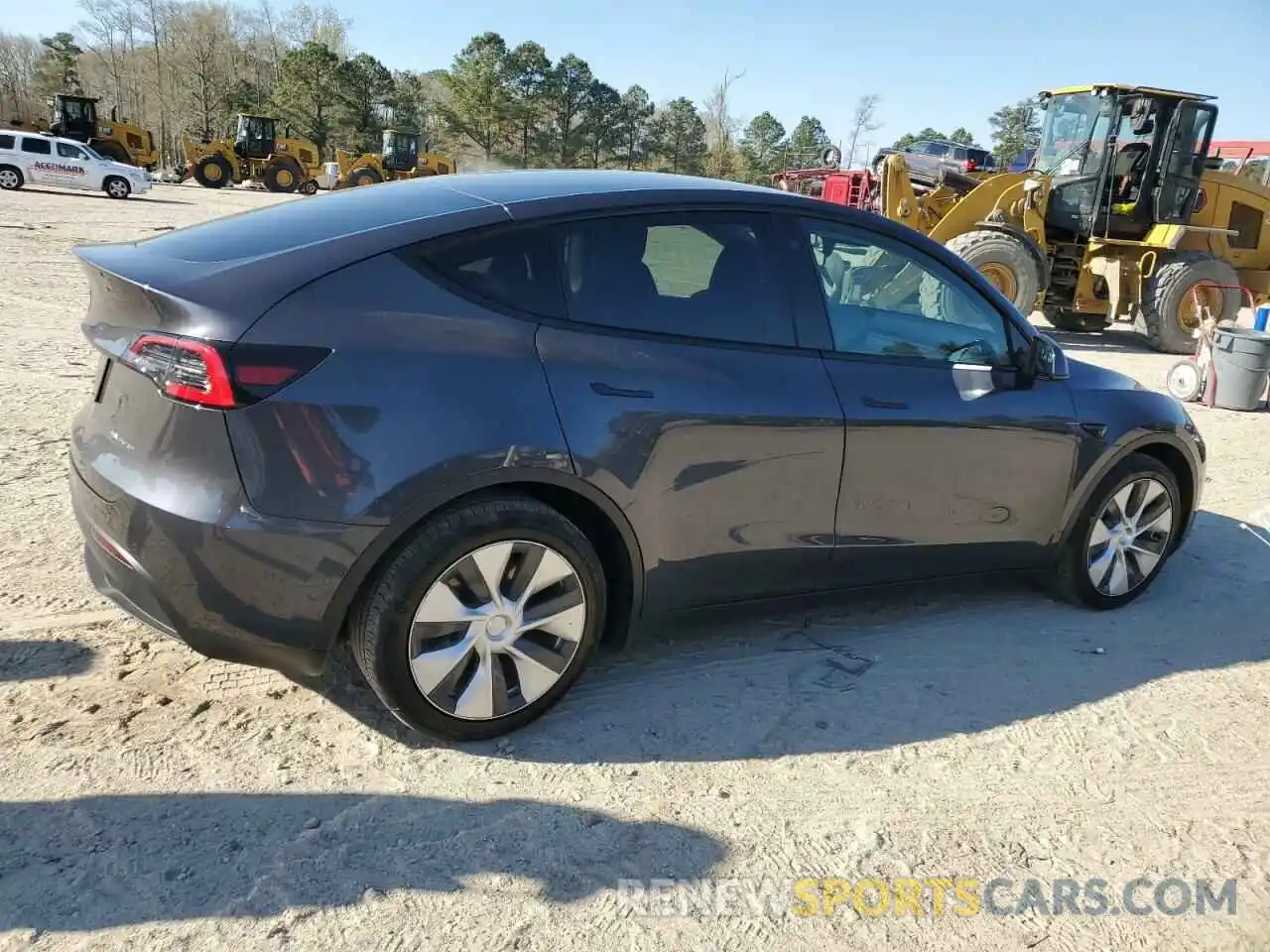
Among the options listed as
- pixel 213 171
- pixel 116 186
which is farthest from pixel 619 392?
pixel 213 171

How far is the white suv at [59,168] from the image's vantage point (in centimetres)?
2782

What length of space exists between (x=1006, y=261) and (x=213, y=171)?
38.1 metres

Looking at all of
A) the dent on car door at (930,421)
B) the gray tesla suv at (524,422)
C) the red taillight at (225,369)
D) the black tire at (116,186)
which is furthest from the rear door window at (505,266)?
the black tire at (116,186)

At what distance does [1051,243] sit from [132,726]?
40.8 feet

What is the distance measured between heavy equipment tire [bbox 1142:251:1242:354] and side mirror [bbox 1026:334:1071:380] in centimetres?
927

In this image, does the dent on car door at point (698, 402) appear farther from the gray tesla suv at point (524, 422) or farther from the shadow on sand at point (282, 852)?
the shadow on sand at point (282, 852)

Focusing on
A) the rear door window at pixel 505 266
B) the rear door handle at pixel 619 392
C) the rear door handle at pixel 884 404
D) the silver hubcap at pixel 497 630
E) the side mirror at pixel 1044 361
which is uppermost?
the rear door window at pixel 505 266

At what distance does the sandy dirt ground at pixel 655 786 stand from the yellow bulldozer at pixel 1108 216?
8.68 meters

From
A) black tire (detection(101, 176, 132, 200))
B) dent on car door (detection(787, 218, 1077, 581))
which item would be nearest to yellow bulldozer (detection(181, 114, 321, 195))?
black tire (detection(101, 176, 132, 200))

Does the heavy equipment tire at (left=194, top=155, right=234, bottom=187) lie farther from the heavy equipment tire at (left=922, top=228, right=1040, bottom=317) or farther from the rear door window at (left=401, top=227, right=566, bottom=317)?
the rear door window at (left=401, top=227, right=566, bottom=317)

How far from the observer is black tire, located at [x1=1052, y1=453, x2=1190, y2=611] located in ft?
13.4

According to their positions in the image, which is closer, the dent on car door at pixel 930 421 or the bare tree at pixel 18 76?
the dent on car door at pixel 930 421

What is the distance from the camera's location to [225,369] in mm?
2373

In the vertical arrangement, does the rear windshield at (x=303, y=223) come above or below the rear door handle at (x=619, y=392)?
above
